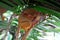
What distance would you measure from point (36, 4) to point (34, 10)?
0.02 meters

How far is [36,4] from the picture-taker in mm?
309

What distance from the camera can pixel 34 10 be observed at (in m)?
0.32

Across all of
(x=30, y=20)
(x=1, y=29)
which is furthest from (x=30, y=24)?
(x=1, y=29)

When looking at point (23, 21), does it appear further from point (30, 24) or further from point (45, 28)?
point (45, 28)

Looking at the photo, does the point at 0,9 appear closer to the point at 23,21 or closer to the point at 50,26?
the point at 23,21

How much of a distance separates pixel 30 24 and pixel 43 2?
7cm

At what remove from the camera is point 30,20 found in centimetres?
34

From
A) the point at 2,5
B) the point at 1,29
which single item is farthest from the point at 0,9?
the point at 1,29

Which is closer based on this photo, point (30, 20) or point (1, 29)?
point (30, 20)

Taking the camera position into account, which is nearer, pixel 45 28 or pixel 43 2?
pixel 43 2

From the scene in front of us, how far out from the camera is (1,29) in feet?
2.49

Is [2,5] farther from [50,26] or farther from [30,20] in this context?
[50,26]

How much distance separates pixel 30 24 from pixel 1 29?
0.43 meters

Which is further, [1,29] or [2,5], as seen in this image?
[1,29]
